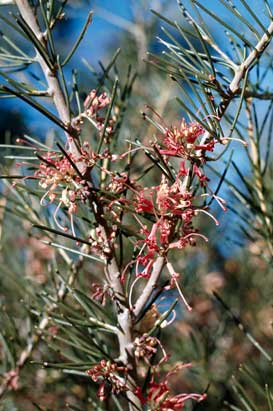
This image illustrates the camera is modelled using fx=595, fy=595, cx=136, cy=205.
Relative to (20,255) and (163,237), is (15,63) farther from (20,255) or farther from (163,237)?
(20,255)

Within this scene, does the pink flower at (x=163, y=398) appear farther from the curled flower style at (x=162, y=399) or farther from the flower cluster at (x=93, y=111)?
the flower cluster at (x=93, y=111)

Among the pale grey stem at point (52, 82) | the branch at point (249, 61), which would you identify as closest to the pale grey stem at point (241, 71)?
the branch at point (249, 61)

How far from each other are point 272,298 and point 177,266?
0.17 meters

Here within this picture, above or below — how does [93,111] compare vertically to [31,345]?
above

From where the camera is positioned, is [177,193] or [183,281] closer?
[177,193]

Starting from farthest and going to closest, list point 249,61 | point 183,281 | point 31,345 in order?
point 183,281, point 31,345, point 249,61

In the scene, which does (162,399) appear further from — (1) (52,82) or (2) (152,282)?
(1) (52,82)

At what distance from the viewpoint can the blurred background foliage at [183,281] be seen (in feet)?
2.02

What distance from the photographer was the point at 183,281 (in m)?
0.89

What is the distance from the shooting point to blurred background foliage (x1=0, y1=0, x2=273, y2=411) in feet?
2.02

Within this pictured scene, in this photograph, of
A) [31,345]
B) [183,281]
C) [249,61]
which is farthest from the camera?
[183,281]

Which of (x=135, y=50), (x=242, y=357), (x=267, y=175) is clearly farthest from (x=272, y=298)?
(x=135, y=50)

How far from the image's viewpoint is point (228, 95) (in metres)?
0.39

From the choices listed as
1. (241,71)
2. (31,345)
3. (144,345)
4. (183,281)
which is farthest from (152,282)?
(183,281)
